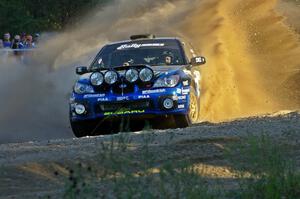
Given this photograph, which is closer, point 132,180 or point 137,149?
point 132,180

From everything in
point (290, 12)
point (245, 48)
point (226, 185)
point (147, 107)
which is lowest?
point (226, 185)

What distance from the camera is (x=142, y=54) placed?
14508 millimetres

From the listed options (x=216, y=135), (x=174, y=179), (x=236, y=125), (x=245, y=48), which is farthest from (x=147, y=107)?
(x=245, y=48)

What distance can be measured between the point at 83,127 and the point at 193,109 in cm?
172

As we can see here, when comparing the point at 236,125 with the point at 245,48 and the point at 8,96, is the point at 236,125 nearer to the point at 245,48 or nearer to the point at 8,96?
the point at 8,96

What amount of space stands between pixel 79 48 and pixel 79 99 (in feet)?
20.8

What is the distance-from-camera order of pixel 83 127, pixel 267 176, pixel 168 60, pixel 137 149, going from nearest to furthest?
pixel 267 176 → pixel 137 149 → pixel 83 127 → pixel 168 60

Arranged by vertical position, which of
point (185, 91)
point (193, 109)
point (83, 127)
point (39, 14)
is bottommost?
point (83, 127)

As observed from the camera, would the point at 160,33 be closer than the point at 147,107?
No

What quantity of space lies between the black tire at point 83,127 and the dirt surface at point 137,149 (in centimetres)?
221

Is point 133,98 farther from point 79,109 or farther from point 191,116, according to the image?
point 191,116

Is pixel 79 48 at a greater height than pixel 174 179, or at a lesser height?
greater

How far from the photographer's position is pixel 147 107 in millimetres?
13016

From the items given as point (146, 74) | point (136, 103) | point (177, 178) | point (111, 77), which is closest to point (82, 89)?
point (111, 77)
